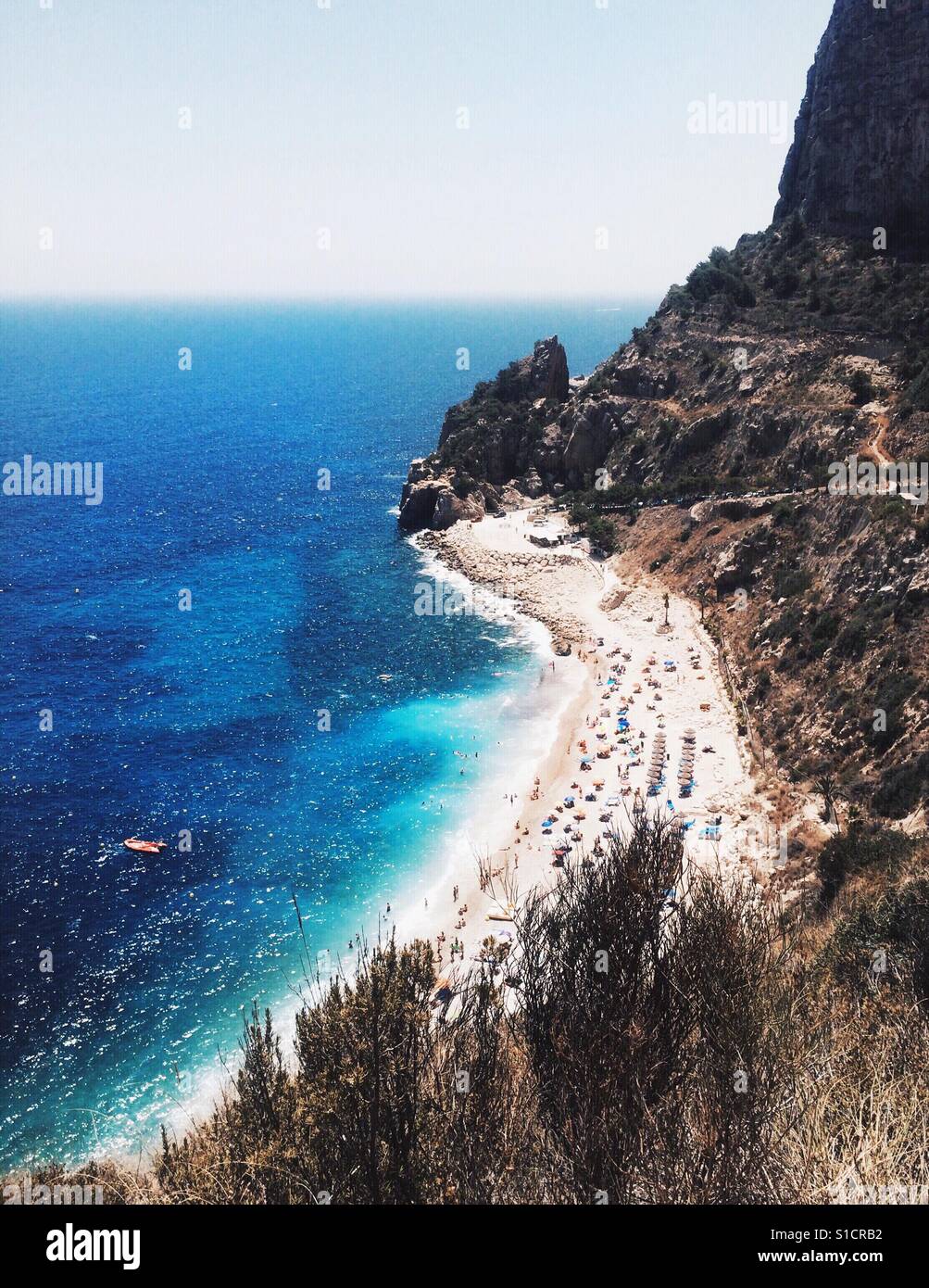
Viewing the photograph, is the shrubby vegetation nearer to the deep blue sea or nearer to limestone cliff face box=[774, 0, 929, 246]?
the deep blue sea

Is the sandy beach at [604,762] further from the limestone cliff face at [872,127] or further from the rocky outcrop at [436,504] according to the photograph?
the limestone cliff face at [872,127]

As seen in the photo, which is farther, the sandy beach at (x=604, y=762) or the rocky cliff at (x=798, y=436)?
the rocky cliff at (x=798, y=436)

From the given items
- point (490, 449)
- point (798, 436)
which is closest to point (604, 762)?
point (798, 436)

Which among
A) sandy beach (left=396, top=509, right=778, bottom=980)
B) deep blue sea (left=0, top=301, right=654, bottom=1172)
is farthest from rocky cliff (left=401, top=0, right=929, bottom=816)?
deep blue sea (left=0, top=301, right=654, bottom=1172)

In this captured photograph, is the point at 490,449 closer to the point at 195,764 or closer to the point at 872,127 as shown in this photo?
the point at 872,127

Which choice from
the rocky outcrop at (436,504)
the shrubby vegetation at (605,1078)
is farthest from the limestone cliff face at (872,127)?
the shrubby vegetation at (605,1078)

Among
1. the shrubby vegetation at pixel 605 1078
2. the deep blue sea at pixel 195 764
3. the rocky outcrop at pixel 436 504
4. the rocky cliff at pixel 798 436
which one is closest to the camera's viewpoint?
the shrubby vegetation at pixel 605 1078
